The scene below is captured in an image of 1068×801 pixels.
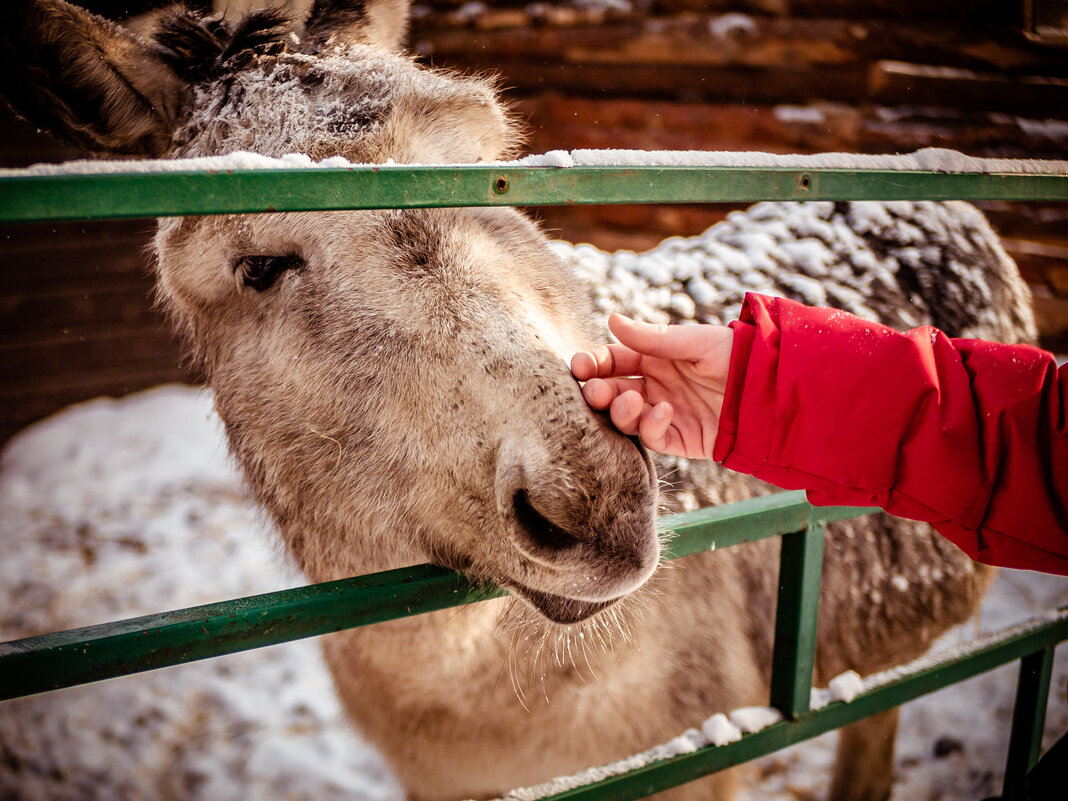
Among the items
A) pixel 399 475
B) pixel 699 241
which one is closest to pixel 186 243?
pixel 399 475

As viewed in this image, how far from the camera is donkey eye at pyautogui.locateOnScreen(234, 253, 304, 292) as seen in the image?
1.59 meters

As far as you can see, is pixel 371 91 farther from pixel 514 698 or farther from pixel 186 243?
pixel 514 698

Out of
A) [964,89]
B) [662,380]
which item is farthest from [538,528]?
[964,89]

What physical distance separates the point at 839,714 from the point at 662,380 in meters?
0.97

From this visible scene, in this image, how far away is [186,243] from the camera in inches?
68.9

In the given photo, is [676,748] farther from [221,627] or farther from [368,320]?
[368,320]

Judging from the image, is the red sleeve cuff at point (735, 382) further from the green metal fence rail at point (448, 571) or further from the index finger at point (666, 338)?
the green metal fence rail at point (448, 571)

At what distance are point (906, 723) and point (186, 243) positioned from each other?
12.7 ft

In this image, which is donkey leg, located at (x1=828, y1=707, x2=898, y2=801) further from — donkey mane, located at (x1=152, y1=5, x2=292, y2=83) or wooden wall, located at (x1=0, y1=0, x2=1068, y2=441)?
wooden wall, located at (x1=0, y1=0, x2=1068, y2=441)

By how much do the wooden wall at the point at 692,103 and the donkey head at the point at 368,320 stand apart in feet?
14.0

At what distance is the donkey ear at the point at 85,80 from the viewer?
156 cm

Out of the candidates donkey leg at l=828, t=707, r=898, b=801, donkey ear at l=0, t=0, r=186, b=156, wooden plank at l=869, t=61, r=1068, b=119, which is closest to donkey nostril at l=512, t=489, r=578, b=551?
donkey ear at l=0, t=0, r=186, b=156

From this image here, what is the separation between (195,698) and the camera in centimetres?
379

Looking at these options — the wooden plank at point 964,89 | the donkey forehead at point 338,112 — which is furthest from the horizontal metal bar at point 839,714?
the wooden plank at point 964,89
